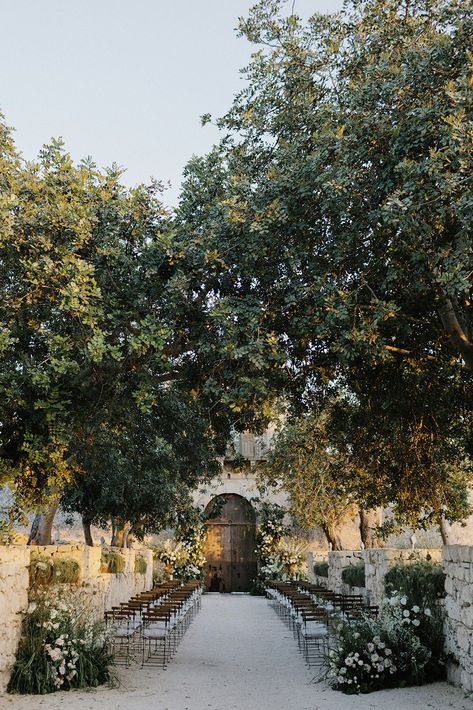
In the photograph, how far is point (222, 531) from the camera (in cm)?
3077

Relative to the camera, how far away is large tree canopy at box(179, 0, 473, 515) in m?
6.01

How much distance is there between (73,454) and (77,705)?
13.3ft

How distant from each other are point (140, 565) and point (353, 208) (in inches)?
A: 667

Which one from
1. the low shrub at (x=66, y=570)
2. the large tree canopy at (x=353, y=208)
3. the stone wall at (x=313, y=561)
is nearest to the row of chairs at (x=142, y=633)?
the low shrub at (x=66, y=570)

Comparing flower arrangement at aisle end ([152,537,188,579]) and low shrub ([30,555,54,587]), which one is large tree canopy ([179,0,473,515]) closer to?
low shrub ([30,555,54,587])

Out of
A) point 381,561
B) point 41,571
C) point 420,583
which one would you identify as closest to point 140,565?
point 381,561

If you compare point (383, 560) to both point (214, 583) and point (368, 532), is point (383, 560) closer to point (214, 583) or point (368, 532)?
point (368, 532)

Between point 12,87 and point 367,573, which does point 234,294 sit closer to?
point 12,87

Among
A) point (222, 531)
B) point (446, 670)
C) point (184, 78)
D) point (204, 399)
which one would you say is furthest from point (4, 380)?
point (222, 531)

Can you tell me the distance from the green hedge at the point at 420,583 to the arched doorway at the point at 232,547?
19.9m

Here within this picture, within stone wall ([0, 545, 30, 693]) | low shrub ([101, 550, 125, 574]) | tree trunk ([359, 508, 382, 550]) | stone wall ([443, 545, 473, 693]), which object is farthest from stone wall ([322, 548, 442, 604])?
stone wall ([0, 545, 30, 693])

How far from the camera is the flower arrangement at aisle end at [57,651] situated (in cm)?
814

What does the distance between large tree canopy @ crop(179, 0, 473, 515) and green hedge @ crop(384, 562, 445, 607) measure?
2029mm

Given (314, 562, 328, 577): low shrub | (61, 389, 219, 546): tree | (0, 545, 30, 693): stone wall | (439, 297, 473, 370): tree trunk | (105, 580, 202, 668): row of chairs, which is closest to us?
(439, 297, 473, 370): tree trunk
